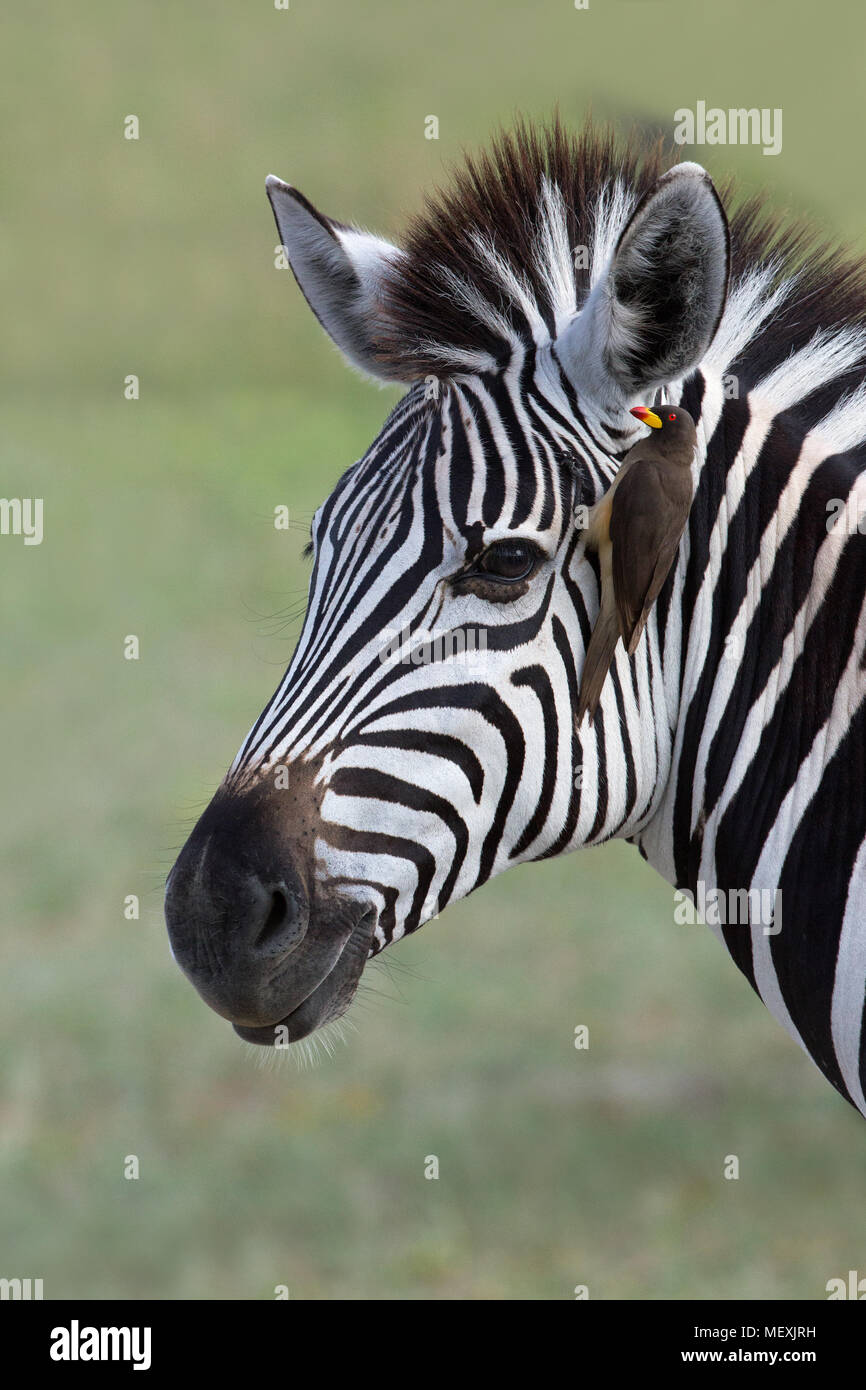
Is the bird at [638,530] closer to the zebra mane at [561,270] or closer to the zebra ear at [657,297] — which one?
the zebra ear at [657,297]

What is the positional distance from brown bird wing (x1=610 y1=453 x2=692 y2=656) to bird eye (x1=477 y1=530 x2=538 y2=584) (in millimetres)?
207

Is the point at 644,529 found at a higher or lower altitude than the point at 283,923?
higher

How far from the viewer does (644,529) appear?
303 cm

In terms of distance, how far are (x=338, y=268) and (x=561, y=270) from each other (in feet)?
2.13

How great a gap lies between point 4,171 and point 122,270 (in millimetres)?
4370

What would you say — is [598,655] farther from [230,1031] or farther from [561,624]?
[230,1031]

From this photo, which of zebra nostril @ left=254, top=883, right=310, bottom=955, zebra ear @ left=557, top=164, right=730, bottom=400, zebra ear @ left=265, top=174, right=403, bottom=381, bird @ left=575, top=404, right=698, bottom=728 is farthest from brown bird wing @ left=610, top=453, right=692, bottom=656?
zebra nostril @ left=254, top=883, right=310, bottom=955

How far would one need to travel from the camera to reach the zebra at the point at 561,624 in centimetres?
302

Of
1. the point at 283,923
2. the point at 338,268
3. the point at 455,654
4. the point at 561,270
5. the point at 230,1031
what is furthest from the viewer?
the point at 230,1031

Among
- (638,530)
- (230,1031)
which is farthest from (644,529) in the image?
(230,1031)

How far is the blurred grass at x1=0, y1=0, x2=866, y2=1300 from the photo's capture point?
8102 millimetres

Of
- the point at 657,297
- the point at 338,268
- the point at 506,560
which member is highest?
the point at 338,268

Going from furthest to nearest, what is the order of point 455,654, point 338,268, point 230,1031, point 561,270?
point 230,1031 → point 338,268 → point 561,270 → point 455,654

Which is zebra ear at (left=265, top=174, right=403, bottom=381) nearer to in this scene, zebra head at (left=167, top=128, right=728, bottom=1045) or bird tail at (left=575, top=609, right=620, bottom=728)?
zebra head at (left=167, top=128, right=728, bottom=1045)
